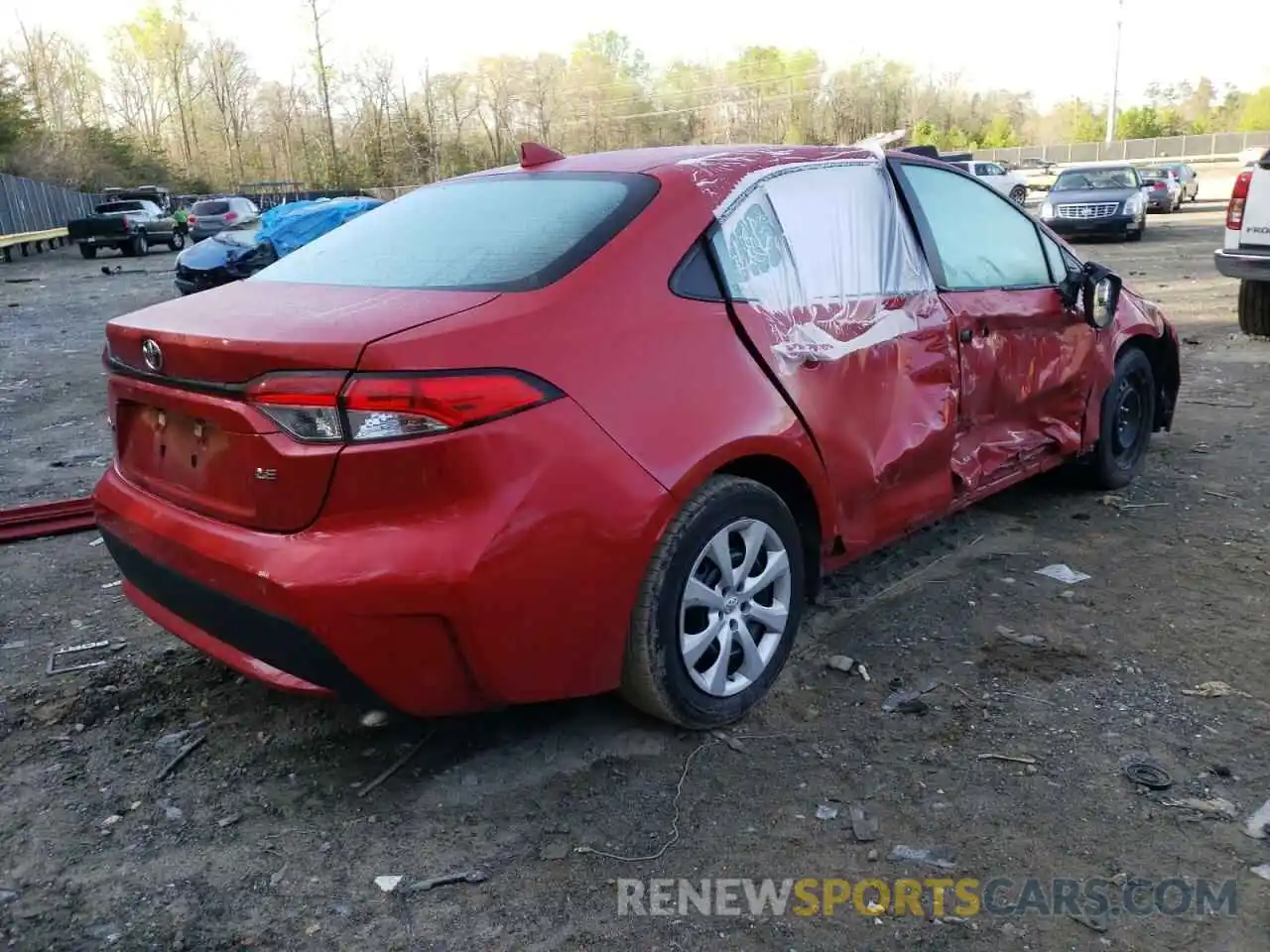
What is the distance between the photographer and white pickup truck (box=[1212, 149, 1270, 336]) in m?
8.66

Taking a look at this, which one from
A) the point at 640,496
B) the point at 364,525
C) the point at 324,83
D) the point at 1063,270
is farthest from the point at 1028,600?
the point at 324,83

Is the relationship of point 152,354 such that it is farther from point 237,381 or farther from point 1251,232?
point 1251,232

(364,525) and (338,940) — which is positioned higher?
(364,525)

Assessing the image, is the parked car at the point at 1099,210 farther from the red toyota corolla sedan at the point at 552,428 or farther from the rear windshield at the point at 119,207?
the rear windshield at the point at 119,207

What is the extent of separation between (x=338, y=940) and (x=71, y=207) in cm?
4384

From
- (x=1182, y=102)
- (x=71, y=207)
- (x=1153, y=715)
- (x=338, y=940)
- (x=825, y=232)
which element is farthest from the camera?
(x=1182, y=102)

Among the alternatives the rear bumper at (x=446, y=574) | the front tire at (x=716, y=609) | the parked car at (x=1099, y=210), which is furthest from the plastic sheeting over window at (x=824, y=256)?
the parked car at (x=1099, y=210)

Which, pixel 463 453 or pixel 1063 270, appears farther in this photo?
pixel 1063 270

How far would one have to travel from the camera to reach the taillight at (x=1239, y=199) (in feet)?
28.8

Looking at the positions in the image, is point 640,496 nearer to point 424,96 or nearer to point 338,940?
point 338,940

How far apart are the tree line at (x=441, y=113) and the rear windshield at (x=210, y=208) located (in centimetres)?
2667

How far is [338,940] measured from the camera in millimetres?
2271

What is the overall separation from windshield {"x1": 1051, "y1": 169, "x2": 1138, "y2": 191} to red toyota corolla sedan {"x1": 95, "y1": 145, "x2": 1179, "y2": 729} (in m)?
19.5

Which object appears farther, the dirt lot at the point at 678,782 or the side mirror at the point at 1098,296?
the side mirror at the point at 1098,296
